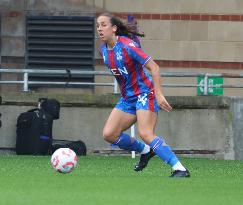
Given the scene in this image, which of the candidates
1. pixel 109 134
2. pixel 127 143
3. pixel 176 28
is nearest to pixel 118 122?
pixel 109 134

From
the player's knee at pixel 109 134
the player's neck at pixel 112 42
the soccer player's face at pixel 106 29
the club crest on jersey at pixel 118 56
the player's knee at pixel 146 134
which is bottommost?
the player's knee at pixel 109 134

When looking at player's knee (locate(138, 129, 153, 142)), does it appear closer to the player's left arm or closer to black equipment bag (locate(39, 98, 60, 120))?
the player's left arm

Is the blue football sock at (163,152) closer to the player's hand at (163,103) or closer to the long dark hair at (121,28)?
the player's hand at (163,103)

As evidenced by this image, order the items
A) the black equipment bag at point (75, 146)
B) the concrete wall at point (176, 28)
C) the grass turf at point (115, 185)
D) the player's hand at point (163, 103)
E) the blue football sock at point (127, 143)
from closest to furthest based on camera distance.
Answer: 1. the grass turf at point (115, 185)
2. the player's hand at point (163, 103)
3. the blue football sock at point (127, 143)
4. the black equipment bag at point (75, 146)
5. the concrete wall at point (176, 28)

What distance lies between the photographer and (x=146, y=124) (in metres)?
13.6

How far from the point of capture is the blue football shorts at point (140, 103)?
1382 centimetres

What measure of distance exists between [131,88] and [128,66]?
29 centimetres

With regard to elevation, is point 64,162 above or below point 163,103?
below

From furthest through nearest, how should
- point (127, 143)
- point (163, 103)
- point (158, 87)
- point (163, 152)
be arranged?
1. point (127, 143)
2. point (163, 152)
3. point (158, 87)
4. point (163, 103)

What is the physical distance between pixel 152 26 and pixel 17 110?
286 cm

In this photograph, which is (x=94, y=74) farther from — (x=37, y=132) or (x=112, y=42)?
(x=112, y=42)

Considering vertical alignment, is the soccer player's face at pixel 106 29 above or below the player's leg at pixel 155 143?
above

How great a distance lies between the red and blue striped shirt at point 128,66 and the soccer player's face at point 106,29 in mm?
116

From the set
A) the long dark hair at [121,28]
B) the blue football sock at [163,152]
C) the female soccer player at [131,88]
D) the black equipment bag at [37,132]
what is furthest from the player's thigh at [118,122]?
the black equipment bag at [37,132]
